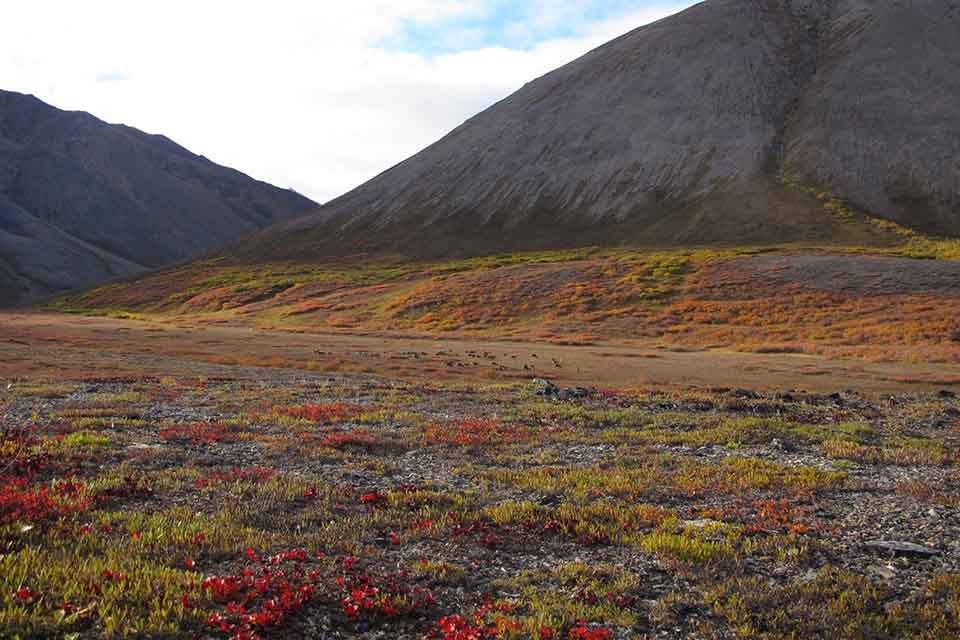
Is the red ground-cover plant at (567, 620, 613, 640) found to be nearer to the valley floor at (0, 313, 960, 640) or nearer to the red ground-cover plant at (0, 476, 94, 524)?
the valley floor at (0, 313, 960, 640)

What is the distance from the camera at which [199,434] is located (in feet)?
71.9

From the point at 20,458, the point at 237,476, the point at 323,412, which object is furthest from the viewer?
the point at 323,412

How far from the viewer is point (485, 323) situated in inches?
3511

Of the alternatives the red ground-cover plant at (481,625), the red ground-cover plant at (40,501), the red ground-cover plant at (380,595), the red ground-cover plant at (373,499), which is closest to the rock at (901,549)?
the red ground-cover plant at (481,625)

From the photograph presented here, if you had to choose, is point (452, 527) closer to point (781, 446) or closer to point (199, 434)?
point (199, 434)

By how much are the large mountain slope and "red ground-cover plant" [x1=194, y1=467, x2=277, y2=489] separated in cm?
11716

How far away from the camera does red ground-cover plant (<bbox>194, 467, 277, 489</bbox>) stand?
15.7m

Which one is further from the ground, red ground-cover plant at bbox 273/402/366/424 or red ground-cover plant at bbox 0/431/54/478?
red ground-cover plant at bbox 0/431/54/478

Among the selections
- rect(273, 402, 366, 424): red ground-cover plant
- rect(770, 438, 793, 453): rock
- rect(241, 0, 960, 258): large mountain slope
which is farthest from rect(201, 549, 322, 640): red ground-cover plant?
rect(241, 0, 960, 258): large mountain slope

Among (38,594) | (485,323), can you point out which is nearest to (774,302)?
(485,323)

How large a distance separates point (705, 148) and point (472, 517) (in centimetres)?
15653

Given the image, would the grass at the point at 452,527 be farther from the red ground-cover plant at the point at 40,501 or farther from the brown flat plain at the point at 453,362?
the brown flat plain at the point at 453,362

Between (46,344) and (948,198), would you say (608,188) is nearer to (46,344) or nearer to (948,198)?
(948,198)

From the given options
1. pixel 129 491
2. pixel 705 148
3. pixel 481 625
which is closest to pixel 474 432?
pixel 129 491
